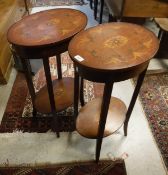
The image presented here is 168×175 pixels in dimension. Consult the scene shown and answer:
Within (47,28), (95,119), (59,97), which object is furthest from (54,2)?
(95,119)

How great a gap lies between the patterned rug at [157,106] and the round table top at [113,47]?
2.75 ft

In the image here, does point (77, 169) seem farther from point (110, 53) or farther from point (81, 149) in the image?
point (110, 53)

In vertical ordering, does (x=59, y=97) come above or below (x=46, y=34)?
below

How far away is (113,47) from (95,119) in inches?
24.4

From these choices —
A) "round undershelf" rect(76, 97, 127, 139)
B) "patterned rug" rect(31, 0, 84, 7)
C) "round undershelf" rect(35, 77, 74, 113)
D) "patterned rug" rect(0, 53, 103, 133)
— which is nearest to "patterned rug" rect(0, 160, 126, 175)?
"round undershelf" rect(76, 97, 127, 139)

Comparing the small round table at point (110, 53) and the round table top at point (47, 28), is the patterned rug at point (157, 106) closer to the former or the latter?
the small round table at point (110, 53)

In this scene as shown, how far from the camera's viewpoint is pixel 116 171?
1301 millimetres

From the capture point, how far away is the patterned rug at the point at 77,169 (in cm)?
130

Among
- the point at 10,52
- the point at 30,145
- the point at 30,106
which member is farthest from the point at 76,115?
the point at 10,52

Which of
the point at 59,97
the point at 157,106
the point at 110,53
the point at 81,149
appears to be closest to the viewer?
the point at 110,53

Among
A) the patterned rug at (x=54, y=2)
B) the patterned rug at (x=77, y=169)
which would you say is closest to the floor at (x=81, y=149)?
the patterned rug at (x=77, y=169)

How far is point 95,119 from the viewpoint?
4.60ft

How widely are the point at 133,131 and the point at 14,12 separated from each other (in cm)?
189

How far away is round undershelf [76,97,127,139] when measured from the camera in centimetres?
135
